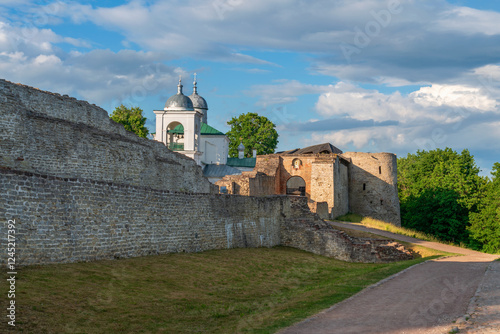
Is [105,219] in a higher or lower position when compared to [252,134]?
lower

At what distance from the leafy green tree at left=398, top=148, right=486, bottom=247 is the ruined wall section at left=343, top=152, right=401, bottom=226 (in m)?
3.50

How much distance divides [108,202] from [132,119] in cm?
4415

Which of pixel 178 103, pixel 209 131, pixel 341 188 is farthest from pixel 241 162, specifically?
pixel 341 188

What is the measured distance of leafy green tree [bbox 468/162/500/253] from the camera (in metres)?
41.8

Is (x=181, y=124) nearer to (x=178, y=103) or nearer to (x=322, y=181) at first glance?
(x=178, y=103)

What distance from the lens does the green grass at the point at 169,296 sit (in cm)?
1045

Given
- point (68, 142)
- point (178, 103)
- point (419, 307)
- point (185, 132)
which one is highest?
point (178, 103)

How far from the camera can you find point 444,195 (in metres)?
47.8

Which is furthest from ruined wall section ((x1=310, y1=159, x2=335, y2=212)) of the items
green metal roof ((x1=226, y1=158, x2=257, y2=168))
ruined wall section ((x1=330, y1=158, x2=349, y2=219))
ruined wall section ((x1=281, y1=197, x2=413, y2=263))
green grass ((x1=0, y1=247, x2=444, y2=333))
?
green metal roof ((x1=226, y1=158, x2=257, y2=168))

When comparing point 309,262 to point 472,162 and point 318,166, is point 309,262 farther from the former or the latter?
point 472,162

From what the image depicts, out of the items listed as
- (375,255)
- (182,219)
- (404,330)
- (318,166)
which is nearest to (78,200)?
(182,219)

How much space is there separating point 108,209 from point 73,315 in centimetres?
528

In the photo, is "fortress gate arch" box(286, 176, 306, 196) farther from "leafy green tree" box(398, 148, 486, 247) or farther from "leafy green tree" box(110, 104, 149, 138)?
"leafy green tree" box(110, 104, 149, 138)

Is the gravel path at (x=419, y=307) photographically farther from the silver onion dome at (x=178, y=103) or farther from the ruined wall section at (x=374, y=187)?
the silver onion dome at (x=178, y=103)
